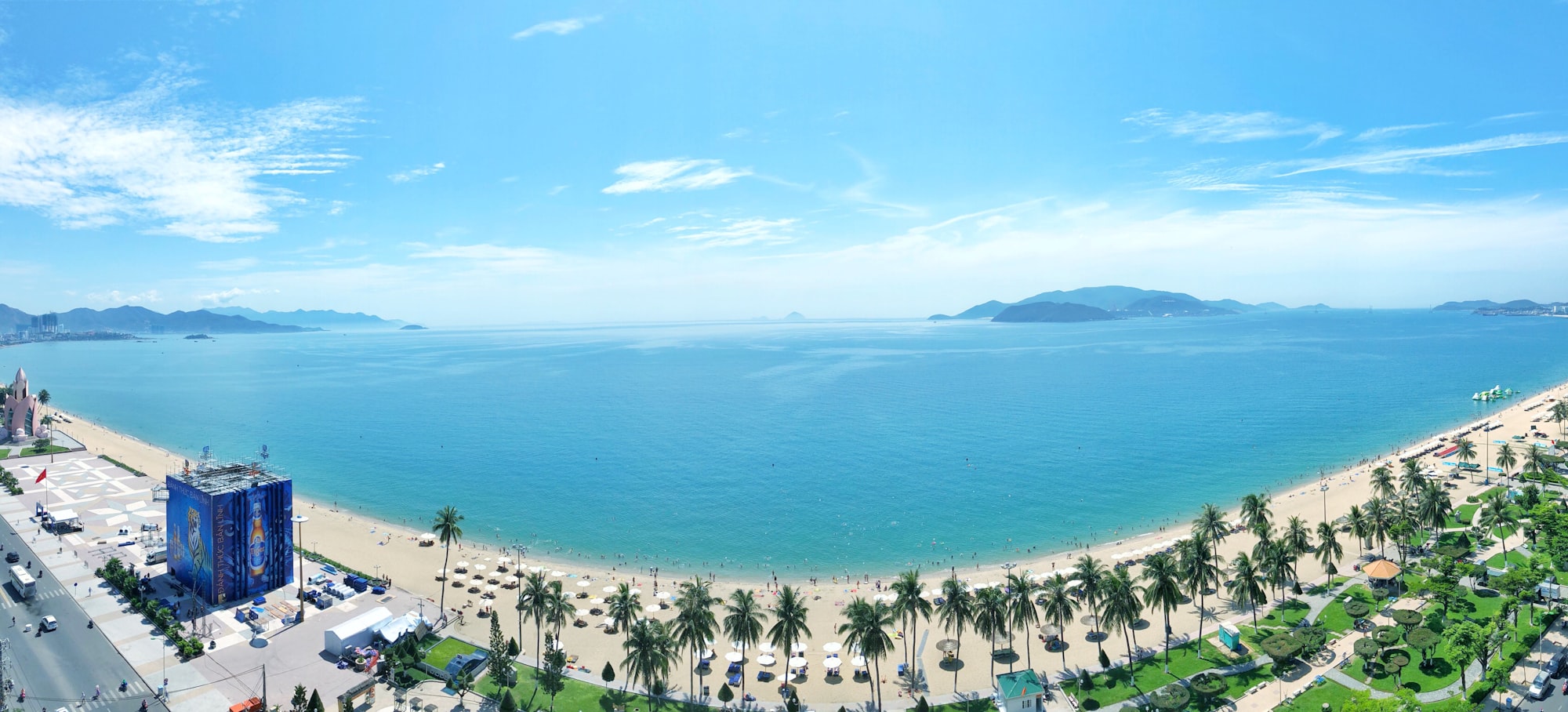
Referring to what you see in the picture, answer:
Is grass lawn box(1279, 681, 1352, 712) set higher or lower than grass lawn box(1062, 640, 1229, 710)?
higher

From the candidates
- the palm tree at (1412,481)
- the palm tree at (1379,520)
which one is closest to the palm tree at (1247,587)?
the palm tree at (1379,520)

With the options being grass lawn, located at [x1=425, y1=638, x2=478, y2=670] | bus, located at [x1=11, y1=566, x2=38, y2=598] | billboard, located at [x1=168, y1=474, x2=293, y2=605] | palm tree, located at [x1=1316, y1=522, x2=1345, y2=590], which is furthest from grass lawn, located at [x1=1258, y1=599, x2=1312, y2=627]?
bus, located at [x1=11, y1=566, x2=38, y2=598]

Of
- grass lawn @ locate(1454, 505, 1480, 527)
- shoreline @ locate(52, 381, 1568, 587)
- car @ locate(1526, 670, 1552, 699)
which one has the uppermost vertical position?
grass lawn @ locate(1454, 505, 1480, 527)

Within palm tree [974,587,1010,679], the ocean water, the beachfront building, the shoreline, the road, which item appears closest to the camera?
the road

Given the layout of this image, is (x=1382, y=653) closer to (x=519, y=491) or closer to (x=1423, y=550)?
(x=1423, y=550)

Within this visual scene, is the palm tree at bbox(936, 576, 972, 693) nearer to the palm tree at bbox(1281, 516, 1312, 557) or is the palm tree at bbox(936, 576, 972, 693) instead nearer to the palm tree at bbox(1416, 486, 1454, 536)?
the palm tree at bbox(1281, 516, 1312, 557)

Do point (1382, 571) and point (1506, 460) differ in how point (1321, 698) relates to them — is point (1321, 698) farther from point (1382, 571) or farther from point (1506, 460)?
point (1506, 460)

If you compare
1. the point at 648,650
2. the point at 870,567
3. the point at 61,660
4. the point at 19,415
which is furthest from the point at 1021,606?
the point at 19,415
